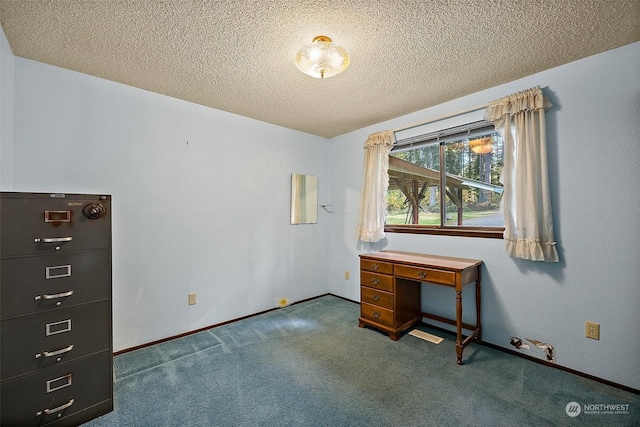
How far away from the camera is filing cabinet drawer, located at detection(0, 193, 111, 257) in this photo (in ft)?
4.49

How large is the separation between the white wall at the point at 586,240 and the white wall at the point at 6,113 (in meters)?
3.50

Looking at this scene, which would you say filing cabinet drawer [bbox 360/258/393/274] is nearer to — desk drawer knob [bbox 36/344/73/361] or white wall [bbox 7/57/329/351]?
white wall [bbox 7/57/329/351]

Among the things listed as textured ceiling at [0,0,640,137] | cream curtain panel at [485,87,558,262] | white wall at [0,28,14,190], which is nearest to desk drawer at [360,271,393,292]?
cream curtain panel at [485,87,558,262]

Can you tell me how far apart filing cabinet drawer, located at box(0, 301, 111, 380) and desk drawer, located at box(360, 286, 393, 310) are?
208 cm

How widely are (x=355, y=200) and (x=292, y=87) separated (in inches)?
66.0

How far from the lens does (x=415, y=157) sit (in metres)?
3.08

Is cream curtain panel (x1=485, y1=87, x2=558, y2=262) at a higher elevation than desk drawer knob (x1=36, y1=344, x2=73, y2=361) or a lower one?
higher

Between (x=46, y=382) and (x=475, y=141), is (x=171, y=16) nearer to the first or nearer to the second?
(x=46, y=382)

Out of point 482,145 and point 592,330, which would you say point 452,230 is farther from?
point 592,330

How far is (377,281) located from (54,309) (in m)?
2.33

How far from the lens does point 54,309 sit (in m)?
1.47

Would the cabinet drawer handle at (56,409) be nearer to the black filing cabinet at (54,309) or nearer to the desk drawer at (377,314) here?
the black filing cabinet at (54,309)

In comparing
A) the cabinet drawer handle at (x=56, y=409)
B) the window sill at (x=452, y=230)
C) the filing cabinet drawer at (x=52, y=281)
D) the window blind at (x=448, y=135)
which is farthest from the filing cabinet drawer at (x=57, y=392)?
the window blind at (x=448, y=135)

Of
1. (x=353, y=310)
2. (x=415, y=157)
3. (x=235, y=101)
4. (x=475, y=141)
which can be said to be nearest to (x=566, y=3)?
(x=475, y=141)
